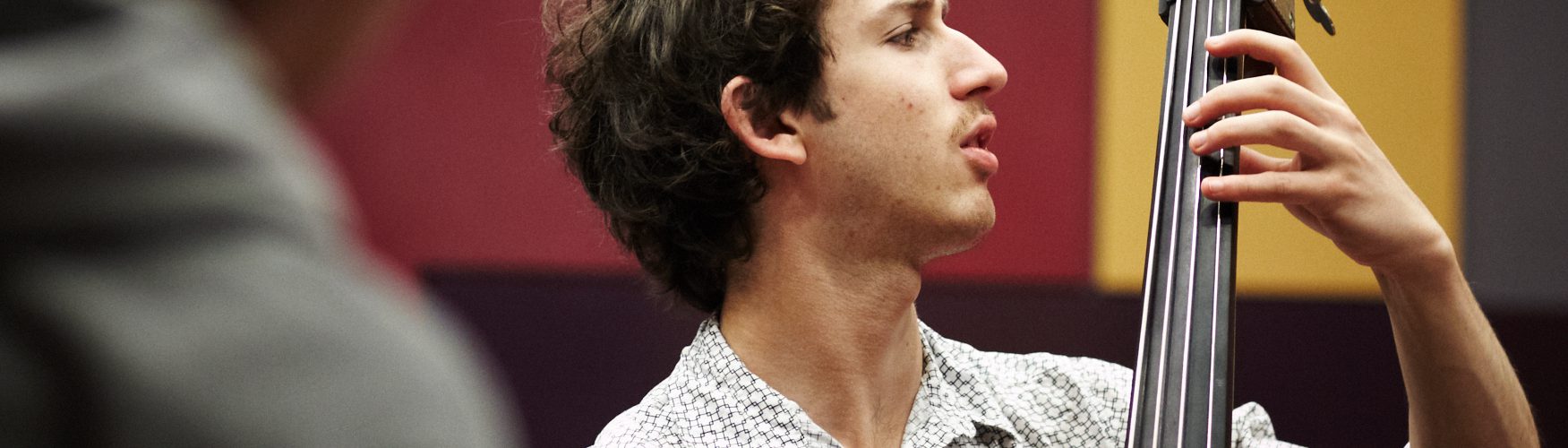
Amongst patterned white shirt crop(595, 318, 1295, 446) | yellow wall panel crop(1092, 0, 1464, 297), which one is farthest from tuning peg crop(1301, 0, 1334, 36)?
yellow wall panel crop(1092, 0, 1464, 297)

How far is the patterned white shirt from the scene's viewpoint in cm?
110

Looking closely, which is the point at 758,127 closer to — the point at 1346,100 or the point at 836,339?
the point at 836,339

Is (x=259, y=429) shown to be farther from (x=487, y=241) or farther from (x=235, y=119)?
(x=487, y=241)

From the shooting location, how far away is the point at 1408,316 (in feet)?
3.33

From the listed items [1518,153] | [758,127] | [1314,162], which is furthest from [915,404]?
[1518,153]

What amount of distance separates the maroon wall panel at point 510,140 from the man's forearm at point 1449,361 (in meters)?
0.77

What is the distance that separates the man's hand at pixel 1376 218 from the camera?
35.2 inches

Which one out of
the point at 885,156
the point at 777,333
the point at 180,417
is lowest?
the point at 180,417

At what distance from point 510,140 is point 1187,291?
1.11 meters

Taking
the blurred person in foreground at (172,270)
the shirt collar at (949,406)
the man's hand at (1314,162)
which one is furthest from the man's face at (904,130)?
the blurred person in foreground at (172,270)

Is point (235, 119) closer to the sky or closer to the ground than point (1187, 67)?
closer to the ground

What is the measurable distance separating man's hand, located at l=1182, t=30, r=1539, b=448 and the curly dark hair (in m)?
0.36

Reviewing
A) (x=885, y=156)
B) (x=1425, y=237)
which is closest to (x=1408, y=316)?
(x=1425, y=237)

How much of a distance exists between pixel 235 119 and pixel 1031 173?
1.65 meters
